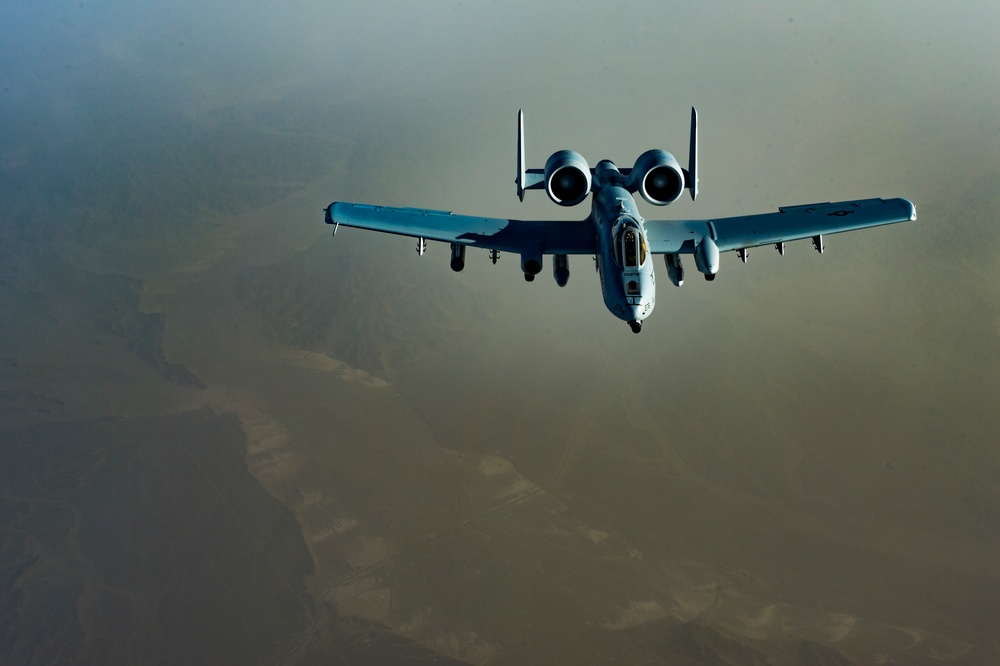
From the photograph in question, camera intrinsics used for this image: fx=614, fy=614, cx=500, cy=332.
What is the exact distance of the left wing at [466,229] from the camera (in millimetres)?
24359

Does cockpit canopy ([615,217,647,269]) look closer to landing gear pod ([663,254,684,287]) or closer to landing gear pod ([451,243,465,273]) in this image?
landing gear pod ([663,254,684,287])

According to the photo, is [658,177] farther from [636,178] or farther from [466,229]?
[466,229]

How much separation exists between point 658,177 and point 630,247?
610 centimetres

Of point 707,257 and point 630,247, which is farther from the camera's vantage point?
point 707,257

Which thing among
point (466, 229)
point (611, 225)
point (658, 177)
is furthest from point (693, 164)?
point (466, 229)

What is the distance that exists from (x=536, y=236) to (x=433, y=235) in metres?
4.11

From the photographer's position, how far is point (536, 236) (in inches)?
970

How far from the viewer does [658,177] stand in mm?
25688

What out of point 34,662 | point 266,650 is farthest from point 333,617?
point 34,662

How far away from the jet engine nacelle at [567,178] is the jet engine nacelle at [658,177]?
7.18 feet

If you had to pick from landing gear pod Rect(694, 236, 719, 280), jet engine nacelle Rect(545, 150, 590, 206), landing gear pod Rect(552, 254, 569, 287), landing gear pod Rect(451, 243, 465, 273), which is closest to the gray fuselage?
landing gear pod Rect(552, 254, 569, 287)

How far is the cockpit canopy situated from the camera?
2117cm

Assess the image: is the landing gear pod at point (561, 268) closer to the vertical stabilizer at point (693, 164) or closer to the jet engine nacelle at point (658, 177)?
the jet engine nacelle at point (658, 177)

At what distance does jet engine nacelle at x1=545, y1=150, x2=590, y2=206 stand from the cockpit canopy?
488 cm
